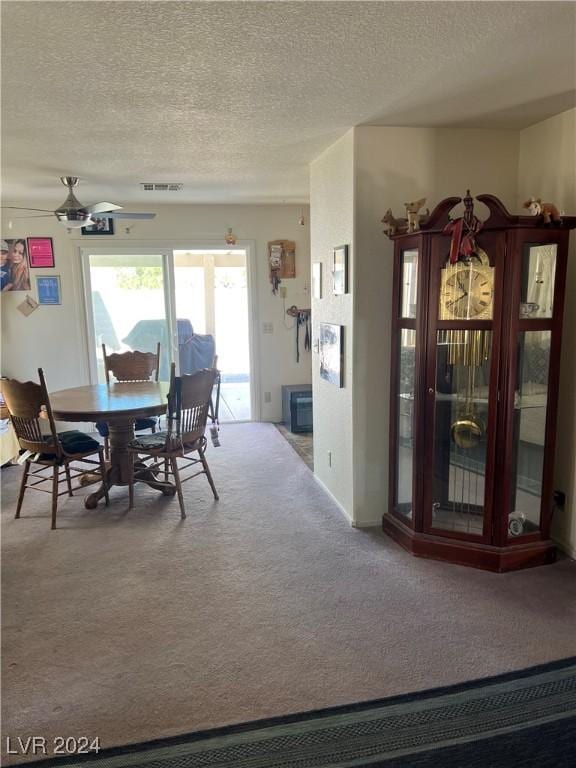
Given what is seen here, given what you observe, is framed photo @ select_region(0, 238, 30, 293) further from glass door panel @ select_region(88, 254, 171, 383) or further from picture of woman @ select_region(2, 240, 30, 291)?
glass door panel @ select_region(88, 254, 171, 383)

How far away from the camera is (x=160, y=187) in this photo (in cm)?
478

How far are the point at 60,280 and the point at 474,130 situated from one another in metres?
4.33

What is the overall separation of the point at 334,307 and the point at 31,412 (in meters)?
2.13

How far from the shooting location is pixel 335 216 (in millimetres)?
3555

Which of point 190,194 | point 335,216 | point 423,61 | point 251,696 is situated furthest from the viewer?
point 190,194

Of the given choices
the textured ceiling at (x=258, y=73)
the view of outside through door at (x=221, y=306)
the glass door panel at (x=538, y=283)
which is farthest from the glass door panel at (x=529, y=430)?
the view of outside through door at (x=221, y=306)

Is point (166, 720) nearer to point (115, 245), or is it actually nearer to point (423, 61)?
point (423, 61)

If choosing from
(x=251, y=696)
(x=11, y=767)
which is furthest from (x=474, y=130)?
(x=11, y=767)

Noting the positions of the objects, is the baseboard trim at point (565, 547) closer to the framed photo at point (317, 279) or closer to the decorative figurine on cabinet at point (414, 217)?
the decorative figurine on cabinet at point (414, 217)

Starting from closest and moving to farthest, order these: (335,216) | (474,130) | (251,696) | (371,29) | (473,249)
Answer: (371,29) < (251,696) < (473,249) < (474,130) < (335,216)

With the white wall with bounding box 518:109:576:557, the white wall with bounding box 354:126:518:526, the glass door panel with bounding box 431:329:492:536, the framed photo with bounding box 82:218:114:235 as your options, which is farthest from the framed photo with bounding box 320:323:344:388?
the framed photo with bounding box 82:218:114:235

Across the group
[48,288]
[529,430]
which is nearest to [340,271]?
[529,430]

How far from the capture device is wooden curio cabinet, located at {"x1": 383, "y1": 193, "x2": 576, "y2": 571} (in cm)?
272

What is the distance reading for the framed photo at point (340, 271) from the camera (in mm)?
3359
